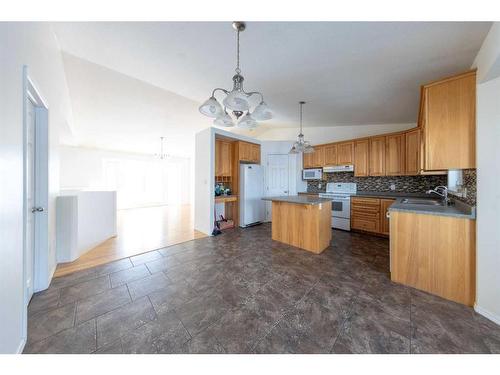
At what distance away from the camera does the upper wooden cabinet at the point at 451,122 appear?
173 cm

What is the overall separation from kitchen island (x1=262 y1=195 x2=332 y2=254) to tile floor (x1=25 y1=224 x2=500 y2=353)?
0.48 metres

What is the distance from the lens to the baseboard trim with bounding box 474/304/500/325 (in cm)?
147

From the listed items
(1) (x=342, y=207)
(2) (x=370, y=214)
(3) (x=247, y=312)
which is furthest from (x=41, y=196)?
(2) (x=370, y=214)

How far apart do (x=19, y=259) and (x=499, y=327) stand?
368cm

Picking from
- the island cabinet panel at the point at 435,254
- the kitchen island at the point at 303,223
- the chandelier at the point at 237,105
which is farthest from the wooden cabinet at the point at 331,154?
the chandelier at the point at 237,105

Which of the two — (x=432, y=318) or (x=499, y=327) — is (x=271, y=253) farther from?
(x=499, y=327)

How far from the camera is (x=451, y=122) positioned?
6.00ft

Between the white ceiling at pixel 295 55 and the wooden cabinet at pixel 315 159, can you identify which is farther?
the wooden cabinet at pixel 315 159

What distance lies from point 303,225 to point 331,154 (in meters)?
2.69

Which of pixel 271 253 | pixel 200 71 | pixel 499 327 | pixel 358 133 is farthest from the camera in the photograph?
pixel 358 133

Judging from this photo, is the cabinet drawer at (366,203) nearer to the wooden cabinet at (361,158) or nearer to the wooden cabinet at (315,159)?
the wooden cabinet at (361,158)

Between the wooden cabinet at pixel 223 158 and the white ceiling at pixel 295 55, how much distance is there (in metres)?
1.41

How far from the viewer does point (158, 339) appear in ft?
4.26
